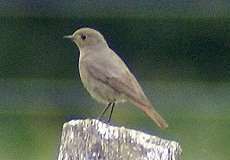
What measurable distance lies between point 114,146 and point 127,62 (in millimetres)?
3973

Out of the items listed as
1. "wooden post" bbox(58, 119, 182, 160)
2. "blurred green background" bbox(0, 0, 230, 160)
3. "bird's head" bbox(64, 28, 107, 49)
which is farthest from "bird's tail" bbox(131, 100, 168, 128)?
"blurred green background" bbox(0, 0, 230, 160)

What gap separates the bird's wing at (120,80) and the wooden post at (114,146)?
1259 millimetres

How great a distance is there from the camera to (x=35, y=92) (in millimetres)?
7328

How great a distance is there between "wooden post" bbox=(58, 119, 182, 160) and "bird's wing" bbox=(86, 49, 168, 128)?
1.26 meters

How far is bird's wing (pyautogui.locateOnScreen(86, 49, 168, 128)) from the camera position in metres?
4.73

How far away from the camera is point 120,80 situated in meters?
4.88

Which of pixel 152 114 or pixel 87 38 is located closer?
pixel 152 114

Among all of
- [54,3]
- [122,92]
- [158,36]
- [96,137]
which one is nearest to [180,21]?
[158,36]

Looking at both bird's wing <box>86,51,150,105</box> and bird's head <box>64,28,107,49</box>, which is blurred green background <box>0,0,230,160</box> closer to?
bird's head <box>64,28,107,49</box>

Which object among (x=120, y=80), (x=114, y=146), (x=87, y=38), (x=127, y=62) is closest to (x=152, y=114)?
(x=120, y=80)

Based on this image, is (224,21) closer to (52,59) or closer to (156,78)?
(156,78)

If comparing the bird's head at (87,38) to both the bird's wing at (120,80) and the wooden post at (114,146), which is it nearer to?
the bird's wing at (120,80)

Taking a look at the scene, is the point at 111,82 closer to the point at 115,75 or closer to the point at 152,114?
the point at 115,75

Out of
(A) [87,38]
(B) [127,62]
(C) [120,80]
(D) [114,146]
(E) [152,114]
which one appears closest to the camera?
(D) [114,146]
